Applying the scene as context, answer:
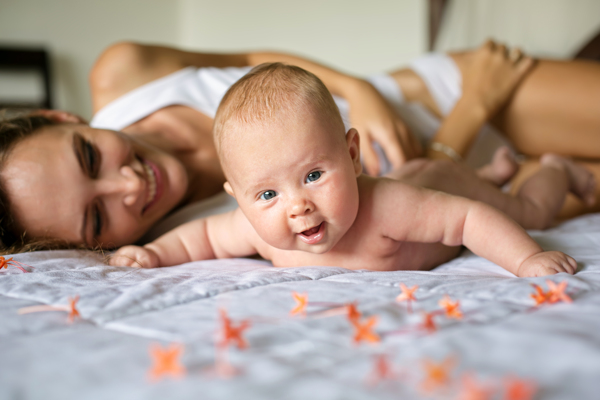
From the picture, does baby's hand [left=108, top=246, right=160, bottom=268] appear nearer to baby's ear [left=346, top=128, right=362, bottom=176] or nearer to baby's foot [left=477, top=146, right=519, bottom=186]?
baby's ear [left=346, top=128, right=362, bottom=176]

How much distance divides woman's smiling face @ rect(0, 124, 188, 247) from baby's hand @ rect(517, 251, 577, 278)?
0.79 metres

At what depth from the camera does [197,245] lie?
95cm

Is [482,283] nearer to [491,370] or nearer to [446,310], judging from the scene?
[446,310]

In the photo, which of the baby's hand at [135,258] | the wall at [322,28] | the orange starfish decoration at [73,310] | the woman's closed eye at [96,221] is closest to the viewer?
the orange starfish decoration at [73,310]

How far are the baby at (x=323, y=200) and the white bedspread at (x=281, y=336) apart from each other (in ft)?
0.28

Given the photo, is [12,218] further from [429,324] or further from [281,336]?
[429,324]

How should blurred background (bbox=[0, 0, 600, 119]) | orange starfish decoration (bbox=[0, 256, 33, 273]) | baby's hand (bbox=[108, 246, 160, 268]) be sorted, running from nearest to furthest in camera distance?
orange starfish decoration (bbox=[0, 256, 33, 273]) → baby's hand (bbox=[108, 246, 160, 268]) → blurred background (bbox=[0, 0, 600, 119])

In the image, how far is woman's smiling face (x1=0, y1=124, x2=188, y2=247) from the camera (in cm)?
89

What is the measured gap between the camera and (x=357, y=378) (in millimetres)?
351

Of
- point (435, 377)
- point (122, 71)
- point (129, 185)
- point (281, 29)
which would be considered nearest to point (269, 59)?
point (122, 71)

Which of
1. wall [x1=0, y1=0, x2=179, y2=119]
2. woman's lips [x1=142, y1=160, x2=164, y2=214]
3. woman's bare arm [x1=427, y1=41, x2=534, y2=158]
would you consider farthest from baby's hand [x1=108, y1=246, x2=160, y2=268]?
wall [x1=0, y1=0, x2=179, y2=119]

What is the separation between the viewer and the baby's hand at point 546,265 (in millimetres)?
633

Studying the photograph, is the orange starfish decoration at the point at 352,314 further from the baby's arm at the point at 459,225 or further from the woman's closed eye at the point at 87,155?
the woman's closed eye at the point at 87,155

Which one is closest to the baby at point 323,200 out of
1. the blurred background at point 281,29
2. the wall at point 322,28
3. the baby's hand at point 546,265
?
the baby's hand at point 546,265
